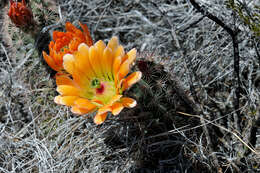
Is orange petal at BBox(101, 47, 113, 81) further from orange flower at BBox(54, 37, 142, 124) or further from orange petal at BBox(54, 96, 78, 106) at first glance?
orange petal at BBox(54, 96, 78, 106)

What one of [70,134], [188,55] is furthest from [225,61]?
[70,134]

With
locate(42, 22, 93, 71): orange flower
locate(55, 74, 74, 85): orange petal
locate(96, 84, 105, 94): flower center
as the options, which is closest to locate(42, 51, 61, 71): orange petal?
locate(42, 22, 93, 71): orange flower

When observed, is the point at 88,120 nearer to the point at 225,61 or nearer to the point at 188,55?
the point at 188,55

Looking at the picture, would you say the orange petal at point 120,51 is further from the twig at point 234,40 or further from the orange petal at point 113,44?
the twig at point 234,40

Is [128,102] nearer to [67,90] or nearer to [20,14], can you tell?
[67,90]

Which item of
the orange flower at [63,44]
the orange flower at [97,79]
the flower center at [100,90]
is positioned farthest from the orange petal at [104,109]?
the orange flower at [63,44]

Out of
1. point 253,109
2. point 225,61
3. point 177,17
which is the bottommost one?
point 253,109

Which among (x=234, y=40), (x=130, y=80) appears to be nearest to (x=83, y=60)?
(x=130, y=80)
